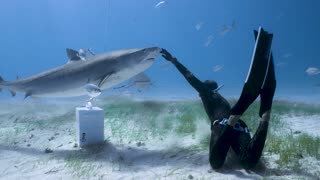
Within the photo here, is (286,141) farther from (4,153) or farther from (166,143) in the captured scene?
(4,153)

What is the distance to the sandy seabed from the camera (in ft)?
17.0

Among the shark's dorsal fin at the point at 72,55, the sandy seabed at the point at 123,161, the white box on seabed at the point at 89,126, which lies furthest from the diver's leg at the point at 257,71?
the shark's dorsal fin at the point at 72,55

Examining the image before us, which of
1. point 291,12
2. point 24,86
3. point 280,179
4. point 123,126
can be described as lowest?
point 280,179

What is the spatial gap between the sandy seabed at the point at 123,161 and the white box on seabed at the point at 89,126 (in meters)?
0.22

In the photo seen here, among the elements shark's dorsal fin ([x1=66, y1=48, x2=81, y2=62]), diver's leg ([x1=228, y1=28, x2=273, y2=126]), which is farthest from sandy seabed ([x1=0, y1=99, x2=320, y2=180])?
shark's dorsal fin ([x1=66, y1=48, x2=81, y2=62])

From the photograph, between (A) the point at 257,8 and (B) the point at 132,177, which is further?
(A) the point at 257,8

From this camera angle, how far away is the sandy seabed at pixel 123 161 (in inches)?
204

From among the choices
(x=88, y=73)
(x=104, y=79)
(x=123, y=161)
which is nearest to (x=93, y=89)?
(x=104, y=79)

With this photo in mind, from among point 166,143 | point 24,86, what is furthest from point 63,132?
point 166,143

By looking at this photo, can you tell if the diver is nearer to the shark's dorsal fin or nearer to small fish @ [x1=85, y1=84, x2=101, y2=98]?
small fish @ [x1=85, y1=84, x2=101, y2=98]

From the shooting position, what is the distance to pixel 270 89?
17.5 ft

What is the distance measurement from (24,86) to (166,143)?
4413mm

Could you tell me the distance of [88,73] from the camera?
7.61m

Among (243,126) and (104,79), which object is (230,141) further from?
(104,79)
